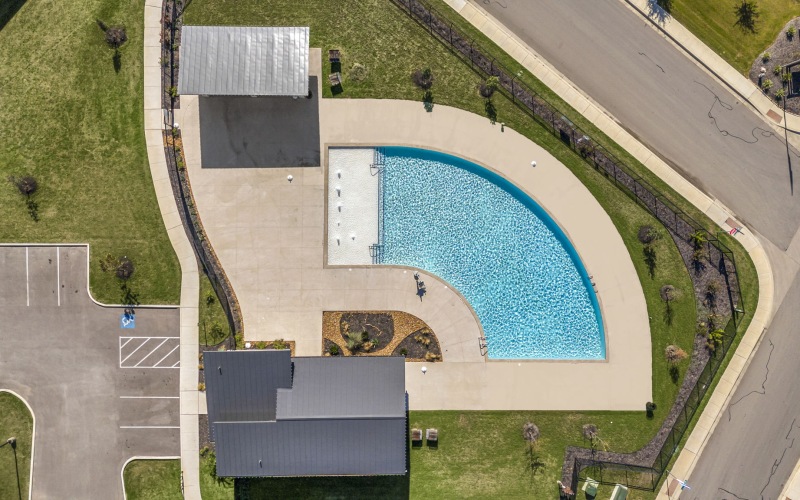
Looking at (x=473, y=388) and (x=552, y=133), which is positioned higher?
(x=552, y=133)

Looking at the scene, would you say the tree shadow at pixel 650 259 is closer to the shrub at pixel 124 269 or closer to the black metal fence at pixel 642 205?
the black metal fence at pixel 642 205

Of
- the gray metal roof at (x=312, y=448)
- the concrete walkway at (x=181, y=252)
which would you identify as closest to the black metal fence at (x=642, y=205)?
the gray metal roof at (x=312, y=448)

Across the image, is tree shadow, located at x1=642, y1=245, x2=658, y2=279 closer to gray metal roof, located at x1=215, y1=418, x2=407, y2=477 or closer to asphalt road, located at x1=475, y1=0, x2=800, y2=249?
asphalt road, located at x1=475, y1=0, x2=800, y2=249

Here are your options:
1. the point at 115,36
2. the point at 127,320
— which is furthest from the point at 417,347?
the point at 115,36

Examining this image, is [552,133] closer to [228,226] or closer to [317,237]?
[317,237]

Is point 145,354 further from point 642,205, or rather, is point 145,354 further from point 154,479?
point 642,205

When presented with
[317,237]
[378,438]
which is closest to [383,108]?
[317,237]

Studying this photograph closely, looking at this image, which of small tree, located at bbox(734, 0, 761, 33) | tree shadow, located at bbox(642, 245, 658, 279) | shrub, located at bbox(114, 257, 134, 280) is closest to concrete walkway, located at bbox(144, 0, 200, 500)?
shrub, located at bbox(114, 257, 134, 280)
